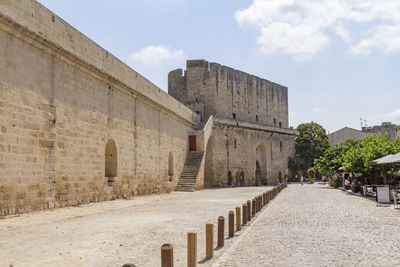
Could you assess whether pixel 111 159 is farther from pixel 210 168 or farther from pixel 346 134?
pixel 346 134

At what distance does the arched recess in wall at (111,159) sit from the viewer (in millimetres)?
14913

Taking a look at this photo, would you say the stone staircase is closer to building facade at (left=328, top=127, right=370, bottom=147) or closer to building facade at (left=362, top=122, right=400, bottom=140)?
building facade at (left=328, top=127, right=370, bottom=147)

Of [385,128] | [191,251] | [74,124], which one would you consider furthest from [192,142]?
[385,128]

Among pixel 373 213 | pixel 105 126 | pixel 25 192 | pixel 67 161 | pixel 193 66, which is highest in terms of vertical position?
pixel 193 66

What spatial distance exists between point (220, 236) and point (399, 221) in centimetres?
485

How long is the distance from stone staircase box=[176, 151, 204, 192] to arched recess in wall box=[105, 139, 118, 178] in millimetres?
8151

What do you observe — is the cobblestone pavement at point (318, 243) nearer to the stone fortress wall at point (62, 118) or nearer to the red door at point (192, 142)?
the stone fortress wall at point (62, 118)

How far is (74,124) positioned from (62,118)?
0.73 meters

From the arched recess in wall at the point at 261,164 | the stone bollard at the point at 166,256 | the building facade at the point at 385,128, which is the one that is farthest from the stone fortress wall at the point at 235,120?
the building facade at the point at 385,128

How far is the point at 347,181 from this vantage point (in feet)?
73.8

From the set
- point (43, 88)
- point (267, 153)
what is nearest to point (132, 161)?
point (43, 88)

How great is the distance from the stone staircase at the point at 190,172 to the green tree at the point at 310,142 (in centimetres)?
2039

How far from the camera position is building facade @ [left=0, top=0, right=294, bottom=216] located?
362 inches

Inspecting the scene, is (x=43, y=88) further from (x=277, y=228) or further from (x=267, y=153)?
(x=267, y=153)
